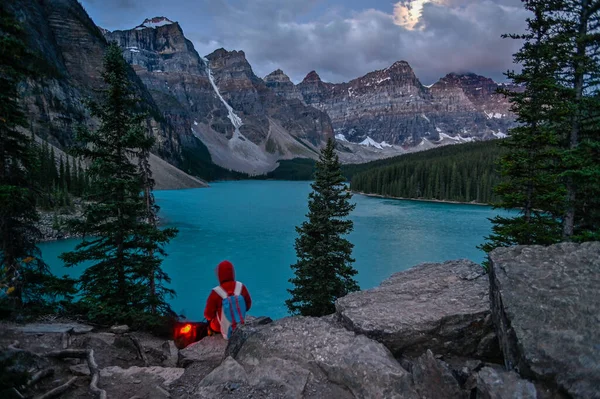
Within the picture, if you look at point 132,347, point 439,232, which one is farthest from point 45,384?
point 439,232

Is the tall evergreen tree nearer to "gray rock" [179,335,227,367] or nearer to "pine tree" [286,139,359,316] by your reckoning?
"pine tree" [286,139,359,316]

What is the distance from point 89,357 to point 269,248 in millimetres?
34104

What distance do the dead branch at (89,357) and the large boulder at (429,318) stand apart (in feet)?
14.4

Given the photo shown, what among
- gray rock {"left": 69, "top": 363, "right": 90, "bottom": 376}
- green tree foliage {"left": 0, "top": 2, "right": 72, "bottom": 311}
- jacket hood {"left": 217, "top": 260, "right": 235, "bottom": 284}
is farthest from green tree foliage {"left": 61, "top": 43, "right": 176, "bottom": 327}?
jacket hood {"left": 217, "top": 260, "right": 235, "bottom": 284}

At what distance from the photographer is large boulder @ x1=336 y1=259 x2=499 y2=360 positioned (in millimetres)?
6020

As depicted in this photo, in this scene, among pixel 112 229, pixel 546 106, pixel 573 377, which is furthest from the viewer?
pixel 546 106

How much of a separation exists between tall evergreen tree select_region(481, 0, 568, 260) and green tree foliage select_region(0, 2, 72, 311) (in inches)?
627

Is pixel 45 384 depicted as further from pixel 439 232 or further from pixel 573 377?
pixel 439 232

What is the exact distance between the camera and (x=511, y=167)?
13203 mm

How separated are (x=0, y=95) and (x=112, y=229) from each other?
180 inches

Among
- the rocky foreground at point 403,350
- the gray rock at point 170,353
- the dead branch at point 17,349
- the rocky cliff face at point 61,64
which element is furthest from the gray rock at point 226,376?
the rocky cliff face at point 61,64

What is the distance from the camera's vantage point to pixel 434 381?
5055mm

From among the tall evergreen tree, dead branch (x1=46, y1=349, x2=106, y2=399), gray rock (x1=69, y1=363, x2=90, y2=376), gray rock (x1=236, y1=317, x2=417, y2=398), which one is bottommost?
gray rock (x1=69, y1=363, x2=90, y2=376)

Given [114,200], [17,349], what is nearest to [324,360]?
[17,349]
